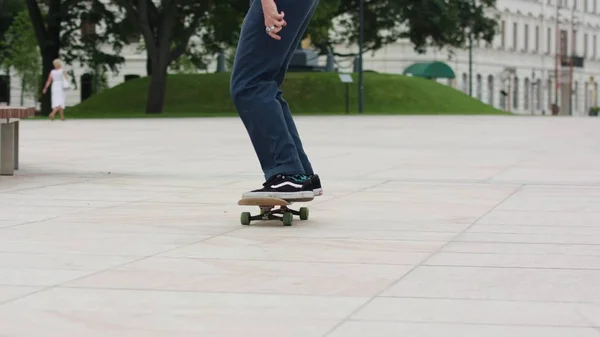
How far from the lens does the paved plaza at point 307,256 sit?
4.68 meters

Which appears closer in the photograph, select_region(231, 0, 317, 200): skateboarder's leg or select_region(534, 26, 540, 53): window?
select_region(231, 0, 317, 200): skateboarder's leg

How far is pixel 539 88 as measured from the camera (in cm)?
9588

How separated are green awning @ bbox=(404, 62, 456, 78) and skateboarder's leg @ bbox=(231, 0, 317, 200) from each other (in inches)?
2603

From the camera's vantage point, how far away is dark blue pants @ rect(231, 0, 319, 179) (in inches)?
312

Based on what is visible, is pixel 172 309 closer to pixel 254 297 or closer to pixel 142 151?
pixel 254 297

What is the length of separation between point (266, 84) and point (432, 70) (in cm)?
6668

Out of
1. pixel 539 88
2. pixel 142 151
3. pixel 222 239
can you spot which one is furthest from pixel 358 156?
pixel 539 88

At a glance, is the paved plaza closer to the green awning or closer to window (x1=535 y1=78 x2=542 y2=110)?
the green awning

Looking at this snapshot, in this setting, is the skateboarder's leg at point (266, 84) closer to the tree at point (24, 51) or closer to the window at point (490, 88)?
the tree at point (24, 51)

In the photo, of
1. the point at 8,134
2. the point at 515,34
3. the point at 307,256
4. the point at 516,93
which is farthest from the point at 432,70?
the point at 307,256

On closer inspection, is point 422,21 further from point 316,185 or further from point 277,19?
point 277,19

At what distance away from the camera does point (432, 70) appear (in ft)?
243

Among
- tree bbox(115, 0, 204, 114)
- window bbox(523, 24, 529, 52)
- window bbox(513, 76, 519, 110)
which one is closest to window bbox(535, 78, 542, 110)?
window bbox(523, 24, 529, 52)

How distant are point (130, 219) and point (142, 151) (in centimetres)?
956
